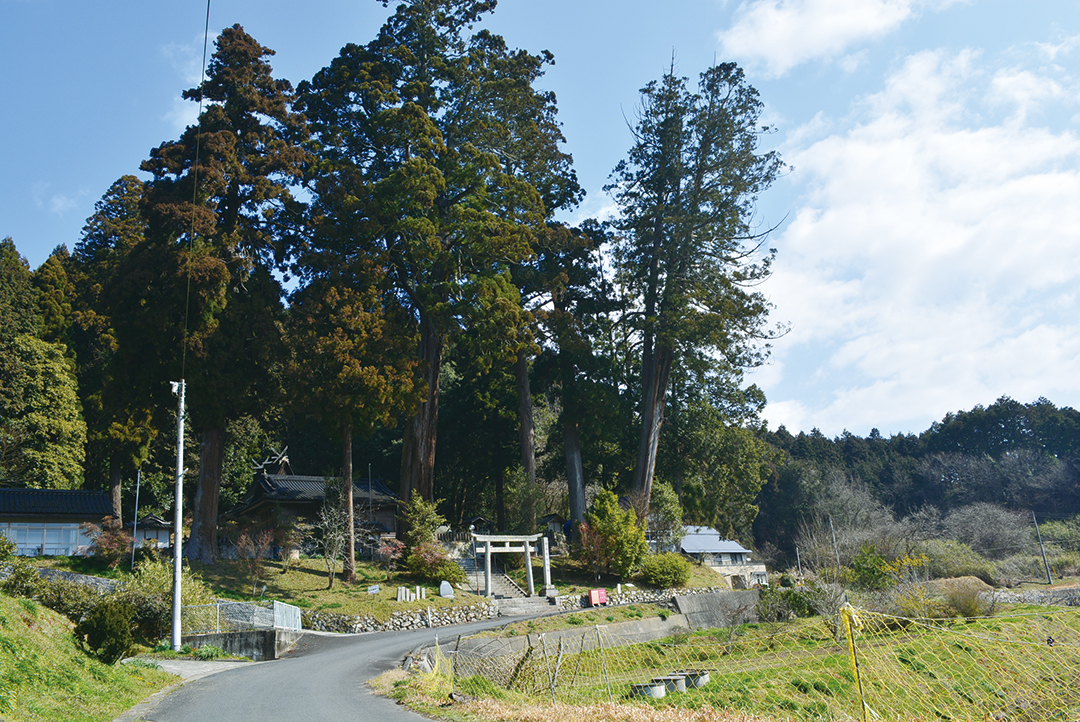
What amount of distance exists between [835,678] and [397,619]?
14.7 m

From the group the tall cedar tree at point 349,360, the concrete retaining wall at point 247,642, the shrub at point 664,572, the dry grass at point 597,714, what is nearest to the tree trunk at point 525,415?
the shrub at point 664,572

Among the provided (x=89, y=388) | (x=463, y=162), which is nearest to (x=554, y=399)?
(x=463, y=162)

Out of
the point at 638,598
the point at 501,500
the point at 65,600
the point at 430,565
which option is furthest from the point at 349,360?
the point at 501,500

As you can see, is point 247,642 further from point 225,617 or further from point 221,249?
point 221,249

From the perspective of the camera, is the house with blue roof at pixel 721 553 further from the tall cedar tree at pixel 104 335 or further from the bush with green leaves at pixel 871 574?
the tall cedar tree at pixel 104 335

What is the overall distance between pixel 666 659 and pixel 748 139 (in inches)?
1132

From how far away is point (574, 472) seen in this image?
37688 millimetres

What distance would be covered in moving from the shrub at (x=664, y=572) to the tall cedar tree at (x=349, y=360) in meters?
13.1

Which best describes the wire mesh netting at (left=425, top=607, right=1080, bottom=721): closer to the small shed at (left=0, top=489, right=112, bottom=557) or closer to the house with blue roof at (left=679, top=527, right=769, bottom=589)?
the small shed at (left=0, top=489, right=112, bottom=557)

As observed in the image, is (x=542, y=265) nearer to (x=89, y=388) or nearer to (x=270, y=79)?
(x=270, y=79)

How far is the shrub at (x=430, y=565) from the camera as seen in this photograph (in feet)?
92.8

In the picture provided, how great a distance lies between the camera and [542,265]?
37938 mm

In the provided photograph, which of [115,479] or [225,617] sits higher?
[115,479]

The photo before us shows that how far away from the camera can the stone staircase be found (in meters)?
27.3
